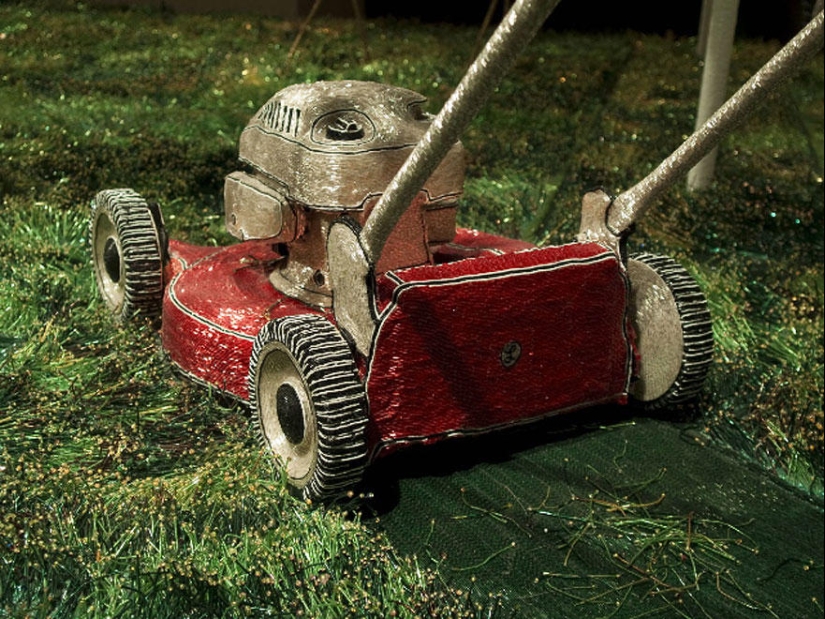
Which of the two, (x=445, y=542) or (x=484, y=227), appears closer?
(x=445, y=542)

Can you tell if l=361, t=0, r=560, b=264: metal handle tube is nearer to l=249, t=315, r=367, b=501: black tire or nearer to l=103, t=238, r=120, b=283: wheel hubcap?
l=249, t=315, r=367, b=501: black tire

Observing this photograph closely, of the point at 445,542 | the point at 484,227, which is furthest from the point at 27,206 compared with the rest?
the point at 445,542

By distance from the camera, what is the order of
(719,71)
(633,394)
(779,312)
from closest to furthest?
(633,394) → (779,312) → (719,71)

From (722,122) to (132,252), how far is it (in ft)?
3.20

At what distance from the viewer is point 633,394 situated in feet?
5.49

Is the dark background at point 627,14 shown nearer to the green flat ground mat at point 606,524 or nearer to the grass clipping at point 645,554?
the green flat ground mat at point 606,524

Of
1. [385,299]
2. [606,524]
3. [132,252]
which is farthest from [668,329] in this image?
[132,252]

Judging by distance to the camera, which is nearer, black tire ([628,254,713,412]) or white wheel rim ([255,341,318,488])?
white wheel rim ([255,341,318,488])

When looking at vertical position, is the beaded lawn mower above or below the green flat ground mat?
above

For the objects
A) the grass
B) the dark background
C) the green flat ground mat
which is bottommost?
the green flat ground mat

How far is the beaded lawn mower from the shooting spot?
1.28m

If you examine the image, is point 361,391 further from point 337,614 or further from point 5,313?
point 5,313

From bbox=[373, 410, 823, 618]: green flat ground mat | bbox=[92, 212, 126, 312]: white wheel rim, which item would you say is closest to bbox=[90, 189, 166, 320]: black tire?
bbox=[92, 212, 126, 312]: white wheel rim

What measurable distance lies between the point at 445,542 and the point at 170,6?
159 centimetres
